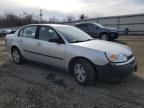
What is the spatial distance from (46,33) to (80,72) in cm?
A: 182

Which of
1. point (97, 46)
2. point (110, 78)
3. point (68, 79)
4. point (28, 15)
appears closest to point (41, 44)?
point (68, 79)

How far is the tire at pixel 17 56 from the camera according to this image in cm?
734

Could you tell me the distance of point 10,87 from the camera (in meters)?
5.11

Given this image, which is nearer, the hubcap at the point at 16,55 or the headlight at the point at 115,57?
the headlight at the point at 115,57

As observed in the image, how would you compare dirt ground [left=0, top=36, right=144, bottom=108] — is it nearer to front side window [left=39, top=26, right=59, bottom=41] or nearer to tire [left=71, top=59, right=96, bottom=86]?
tire [left=71, top=59, right=96, bottom=86]

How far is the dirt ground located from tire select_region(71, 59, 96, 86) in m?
0.16

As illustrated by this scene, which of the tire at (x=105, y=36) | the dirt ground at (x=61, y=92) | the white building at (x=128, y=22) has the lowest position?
the dirt ground at (x=61, y=92)

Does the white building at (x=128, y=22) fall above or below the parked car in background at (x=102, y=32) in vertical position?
above

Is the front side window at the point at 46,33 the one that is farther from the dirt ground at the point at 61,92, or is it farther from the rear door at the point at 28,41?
the dirt ground at the point at 61,92

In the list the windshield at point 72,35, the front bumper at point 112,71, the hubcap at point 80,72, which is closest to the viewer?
the front bumper at point 112,71

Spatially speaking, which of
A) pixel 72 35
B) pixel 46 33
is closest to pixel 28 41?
pixel 46 33

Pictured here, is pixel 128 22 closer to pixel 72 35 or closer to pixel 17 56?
pixel 17 56

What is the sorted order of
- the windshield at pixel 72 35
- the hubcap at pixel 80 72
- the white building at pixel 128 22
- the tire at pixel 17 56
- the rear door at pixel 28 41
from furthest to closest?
the white building at pixel 128 22 → the tire at pixel 17 56 → the rear door at pixel 28 41 → the windshield at pixel 72 35 → the hubcap at pixel 80 72

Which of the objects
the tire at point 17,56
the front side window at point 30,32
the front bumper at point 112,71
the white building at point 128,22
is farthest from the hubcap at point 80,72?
the white building at point 128,22
